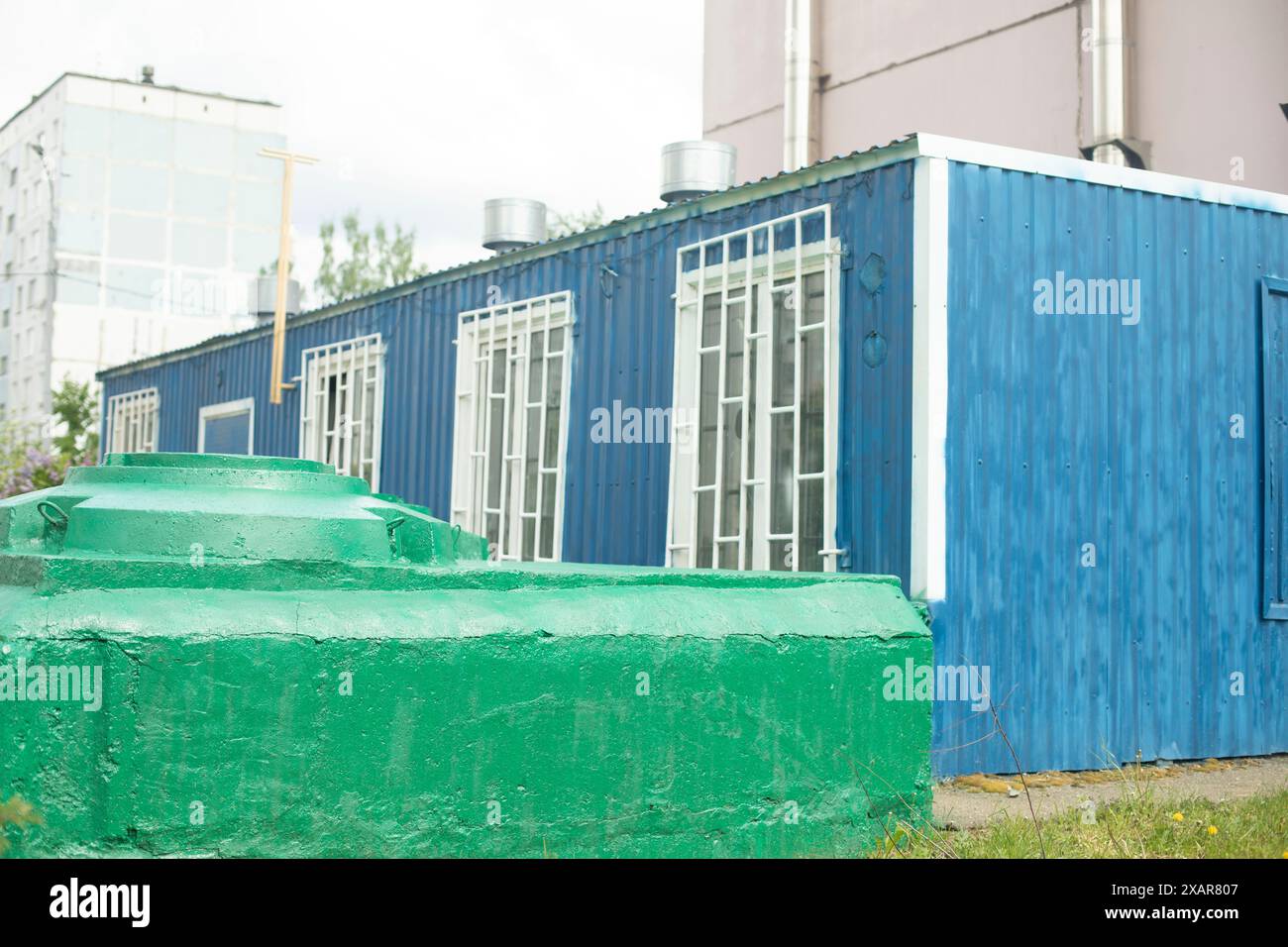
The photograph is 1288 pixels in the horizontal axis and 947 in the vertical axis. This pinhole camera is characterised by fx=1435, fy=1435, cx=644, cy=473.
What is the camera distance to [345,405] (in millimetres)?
13078

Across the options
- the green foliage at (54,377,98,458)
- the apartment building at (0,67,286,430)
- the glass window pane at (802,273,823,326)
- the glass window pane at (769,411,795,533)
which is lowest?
the glass window pane at (769,411,795,533)

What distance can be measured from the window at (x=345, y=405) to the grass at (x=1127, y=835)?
25.4ft

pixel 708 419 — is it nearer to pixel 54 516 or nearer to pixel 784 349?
pixel 784 349

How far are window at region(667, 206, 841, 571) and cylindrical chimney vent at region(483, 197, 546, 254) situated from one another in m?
3.33

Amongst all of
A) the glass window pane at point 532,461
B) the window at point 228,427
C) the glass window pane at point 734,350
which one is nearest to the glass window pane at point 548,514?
the glass window pane at point 532,461

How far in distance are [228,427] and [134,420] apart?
311cm

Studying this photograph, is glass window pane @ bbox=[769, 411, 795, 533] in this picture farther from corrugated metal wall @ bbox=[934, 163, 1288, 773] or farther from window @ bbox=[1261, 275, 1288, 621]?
window @ bbox=[1261, 275, 1288, 621]

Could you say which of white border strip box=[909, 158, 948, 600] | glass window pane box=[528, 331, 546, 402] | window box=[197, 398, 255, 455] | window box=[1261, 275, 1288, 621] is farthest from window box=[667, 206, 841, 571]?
window box=[197, 398, 255, 455]

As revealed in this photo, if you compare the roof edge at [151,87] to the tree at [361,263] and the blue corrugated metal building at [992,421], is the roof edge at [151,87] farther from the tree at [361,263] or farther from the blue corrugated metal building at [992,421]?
the blue corrugated metal building at [992,421]

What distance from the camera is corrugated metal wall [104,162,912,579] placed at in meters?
7.54

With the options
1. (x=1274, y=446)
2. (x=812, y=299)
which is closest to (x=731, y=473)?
(x=812, y=299)

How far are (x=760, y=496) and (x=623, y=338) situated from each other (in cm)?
185
